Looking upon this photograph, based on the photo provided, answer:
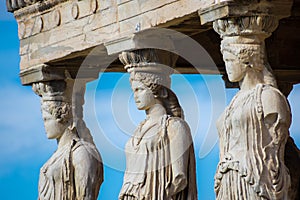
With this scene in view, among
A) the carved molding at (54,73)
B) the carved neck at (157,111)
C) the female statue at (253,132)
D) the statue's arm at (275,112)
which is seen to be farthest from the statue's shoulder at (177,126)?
the carved molding at (54,73)

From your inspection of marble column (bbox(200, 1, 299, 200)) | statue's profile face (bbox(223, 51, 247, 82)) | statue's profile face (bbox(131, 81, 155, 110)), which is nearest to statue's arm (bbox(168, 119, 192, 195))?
statue's profile face (bbox(131, 81, 155, 110))

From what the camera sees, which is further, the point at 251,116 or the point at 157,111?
the point at 157,111

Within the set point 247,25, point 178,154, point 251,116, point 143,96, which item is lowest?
point 178,154

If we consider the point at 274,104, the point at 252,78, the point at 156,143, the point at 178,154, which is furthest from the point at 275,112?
the point at 156,143

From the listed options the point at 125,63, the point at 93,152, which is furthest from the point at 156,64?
the point at 93,152

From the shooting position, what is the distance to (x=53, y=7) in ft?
78.8

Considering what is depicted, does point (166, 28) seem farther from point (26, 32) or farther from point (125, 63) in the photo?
point (26, 32)

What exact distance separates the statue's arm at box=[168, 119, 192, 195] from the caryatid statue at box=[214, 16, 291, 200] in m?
1.46

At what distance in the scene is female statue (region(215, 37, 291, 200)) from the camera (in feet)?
65.0

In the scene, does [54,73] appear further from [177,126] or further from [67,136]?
[177,126]

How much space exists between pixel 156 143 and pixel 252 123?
7.38ft

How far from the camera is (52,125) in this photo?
79.0ft

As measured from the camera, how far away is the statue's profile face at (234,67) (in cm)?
2011

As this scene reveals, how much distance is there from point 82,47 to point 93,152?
4.50 feet
